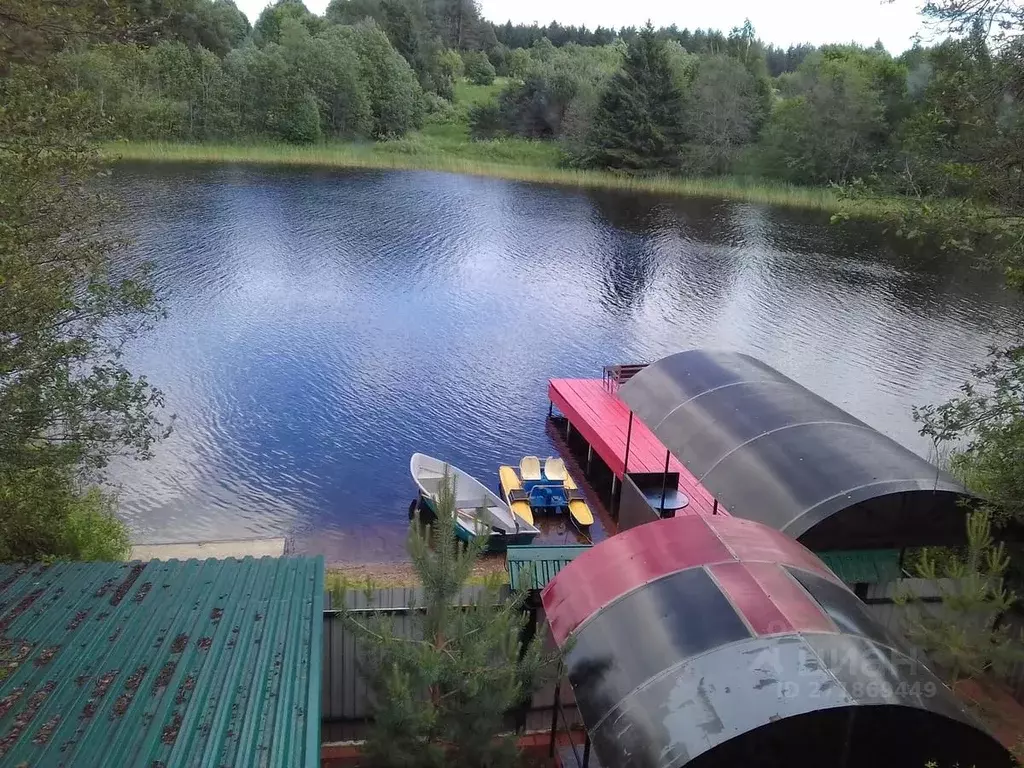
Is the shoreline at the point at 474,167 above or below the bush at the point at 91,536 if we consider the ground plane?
above

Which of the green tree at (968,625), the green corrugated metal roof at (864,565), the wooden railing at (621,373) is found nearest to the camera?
the green tree at (968,625)

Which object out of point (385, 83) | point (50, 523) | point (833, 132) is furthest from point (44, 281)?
point (385, 83)

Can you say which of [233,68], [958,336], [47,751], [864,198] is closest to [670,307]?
[958,336]

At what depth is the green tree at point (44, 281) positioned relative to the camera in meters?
7.73

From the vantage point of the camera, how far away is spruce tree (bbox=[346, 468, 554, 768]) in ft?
19.5

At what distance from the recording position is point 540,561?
361 inches

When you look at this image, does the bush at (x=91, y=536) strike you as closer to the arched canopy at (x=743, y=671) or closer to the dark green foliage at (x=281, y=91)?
the arched canopy at (x=743, y=671)

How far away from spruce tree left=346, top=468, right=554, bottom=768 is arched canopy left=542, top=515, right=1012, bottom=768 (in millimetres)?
652

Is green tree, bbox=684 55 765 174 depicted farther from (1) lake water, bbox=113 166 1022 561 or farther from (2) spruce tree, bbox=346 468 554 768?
(2) spruce tree, bbox=346 468 554 768

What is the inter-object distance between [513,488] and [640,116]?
43356 mm

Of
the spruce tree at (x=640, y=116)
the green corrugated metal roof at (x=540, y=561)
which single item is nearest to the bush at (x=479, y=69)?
the spruce tree at (x=640, y=116)

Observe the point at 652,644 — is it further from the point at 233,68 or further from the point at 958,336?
the point at 233,68

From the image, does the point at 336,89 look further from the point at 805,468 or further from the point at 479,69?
the point at 805,468

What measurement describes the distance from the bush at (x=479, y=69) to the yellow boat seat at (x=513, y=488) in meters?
75.4
